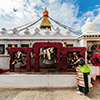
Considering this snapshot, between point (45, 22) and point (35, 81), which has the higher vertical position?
point (45, 22)

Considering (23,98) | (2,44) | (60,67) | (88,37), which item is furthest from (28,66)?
(88,37)

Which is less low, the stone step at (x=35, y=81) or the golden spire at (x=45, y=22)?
the golden spire at (x=45, y=22)

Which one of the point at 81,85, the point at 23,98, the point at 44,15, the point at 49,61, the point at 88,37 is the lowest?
the point at 23,98

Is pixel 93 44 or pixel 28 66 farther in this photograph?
pixel 93 44

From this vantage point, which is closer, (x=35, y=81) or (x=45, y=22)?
(x=35, y=81)

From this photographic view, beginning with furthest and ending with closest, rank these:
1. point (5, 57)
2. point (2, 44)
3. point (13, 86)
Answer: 1. point (2, 44)
2. point (5, 57)
3. point (13, 86)

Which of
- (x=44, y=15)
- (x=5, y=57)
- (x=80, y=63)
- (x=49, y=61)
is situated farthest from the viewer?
(x=44, y=15)

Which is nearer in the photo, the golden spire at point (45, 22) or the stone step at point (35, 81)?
the stone step at point (35, 81)

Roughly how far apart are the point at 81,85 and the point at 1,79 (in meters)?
4.19

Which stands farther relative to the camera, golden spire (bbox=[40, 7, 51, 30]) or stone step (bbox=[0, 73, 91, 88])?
golden spire (bbox=[40, 7, 51, 30])

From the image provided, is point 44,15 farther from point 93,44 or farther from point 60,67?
point 60,67

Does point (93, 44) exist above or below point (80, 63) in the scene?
above

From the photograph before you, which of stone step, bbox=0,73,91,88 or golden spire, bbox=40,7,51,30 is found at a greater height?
golden spire, bbox=40,7,51,30

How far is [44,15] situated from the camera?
44.4 ft
